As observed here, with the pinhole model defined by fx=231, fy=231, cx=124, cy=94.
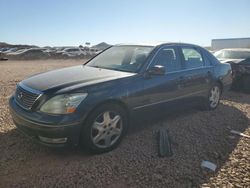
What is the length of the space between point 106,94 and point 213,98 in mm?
3249

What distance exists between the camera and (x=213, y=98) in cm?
540

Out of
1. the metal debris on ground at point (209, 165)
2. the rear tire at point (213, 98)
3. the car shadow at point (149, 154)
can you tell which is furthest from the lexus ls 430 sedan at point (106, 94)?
the metal debris on ground at point (209, 165)

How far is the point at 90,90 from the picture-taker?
3.02 metres

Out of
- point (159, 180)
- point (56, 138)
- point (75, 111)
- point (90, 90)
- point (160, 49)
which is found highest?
point (160, 49)

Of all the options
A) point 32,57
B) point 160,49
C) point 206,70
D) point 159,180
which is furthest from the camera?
point 32,57

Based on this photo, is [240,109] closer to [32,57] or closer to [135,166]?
[135,166]

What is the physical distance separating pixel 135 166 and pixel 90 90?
116cm

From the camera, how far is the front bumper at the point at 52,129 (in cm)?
282

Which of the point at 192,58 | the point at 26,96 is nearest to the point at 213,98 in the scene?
the point at 192,58

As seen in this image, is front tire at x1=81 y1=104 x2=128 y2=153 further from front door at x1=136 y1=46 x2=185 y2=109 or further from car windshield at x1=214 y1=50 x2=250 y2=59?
car windshield at x1=214 y1=50 x2=250 y2=59

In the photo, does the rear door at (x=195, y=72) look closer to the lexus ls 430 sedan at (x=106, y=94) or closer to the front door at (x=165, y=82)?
the lexus ls 430 sedan at (x=106, y=94)

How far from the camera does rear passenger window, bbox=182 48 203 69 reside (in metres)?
4.54

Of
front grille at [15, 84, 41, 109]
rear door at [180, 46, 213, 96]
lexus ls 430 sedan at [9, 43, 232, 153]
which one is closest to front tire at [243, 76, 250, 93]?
rear door at [180, 46, 213, 96]

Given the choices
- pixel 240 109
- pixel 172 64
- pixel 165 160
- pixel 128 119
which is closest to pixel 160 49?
pixel 172 64
